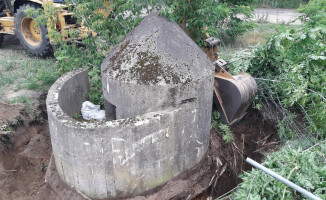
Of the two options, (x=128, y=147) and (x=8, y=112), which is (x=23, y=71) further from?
(x=128, y=147)

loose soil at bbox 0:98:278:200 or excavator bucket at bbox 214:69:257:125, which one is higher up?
excavator bucket at bbox 214:69:257:125

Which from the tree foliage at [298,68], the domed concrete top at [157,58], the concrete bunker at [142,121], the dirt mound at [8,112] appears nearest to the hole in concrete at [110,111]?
the concrete bunker at [142,121]

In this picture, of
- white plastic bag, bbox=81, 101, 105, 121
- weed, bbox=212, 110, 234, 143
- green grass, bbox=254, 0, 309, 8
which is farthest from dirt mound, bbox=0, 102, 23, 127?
green grass, bbox=254, 0, 309, 8

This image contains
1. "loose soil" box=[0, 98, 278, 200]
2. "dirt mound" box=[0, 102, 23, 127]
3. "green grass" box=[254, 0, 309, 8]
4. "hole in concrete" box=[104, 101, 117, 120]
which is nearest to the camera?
"loose soil" box=[0, 98, 278, 200]

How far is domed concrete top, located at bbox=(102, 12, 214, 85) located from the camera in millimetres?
3918

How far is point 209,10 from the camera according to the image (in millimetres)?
4758

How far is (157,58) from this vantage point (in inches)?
157

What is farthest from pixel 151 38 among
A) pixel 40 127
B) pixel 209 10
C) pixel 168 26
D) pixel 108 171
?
pixel 40 127

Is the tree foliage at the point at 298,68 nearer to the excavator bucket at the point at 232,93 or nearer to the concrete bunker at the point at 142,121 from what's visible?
the excavator bucket at the point at 232,93

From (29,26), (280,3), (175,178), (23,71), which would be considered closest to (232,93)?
(175,178)

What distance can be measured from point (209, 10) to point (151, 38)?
1244 mm

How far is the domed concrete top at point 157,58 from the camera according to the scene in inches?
154

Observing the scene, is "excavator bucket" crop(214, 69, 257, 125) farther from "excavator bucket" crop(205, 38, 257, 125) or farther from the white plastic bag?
the white plastic bag

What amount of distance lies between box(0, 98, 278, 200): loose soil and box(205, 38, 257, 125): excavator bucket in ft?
1.37
